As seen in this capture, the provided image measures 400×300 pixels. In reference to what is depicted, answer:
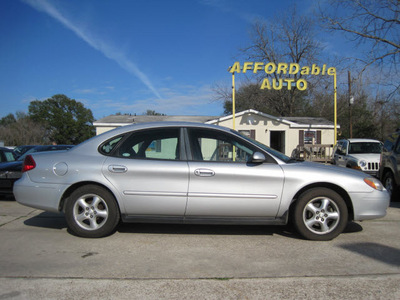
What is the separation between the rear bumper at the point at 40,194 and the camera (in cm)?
436

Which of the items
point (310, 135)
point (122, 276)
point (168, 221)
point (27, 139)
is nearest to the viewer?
point (122, 276)

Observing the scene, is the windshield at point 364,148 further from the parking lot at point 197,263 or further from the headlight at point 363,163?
the parking lot at point 197,263

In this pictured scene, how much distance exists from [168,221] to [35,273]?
1.68 metres

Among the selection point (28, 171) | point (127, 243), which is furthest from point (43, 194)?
point (127, 243)

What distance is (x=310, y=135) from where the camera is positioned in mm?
23516

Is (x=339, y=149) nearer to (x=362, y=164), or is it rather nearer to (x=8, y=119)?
(x=362, y=164)

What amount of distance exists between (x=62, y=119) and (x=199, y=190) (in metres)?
63.1

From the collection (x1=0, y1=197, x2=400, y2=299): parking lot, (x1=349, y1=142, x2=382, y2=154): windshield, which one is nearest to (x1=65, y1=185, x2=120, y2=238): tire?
(x1=0, y1=197, x2=400, y2=299): parking lot

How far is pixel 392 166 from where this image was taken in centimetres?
714

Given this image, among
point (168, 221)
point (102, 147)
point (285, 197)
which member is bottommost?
point (168, 221)

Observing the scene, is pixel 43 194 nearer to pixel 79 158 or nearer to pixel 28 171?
pixel 28 171

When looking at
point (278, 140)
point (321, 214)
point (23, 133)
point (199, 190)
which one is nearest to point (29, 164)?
point (199, 190)

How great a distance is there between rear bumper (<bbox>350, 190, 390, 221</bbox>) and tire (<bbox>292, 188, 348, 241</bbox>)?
0.17 meters

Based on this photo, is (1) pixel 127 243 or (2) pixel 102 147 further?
(2) pixel 102 147
